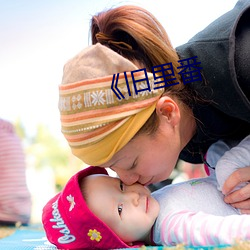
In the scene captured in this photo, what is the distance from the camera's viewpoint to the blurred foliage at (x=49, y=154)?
3293 mm

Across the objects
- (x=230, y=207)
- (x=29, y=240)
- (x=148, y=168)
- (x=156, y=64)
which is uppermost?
(x=156, y=64)

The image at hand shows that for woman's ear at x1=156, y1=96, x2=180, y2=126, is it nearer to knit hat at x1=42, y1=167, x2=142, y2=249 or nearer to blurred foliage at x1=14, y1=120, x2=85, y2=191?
knit hat at x1=42, y1=167, x2=142, y2=249

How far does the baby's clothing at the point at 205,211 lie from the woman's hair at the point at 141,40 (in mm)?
176

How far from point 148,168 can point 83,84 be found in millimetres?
256

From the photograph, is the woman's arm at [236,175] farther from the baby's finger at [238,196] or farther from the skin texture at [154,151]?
the skin texture at [154,151]

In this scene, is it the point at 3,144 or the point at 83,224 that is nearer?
the point at 83,224

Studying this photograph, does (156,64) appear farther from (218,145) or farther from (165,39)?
(218,145)

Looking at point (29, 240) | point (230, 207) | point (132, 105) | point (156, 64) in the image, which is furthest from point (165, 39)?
point (29, 240)

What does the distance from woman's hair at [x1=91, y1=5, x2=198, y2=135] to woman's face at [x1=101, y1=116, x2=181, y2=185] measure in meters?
0.03

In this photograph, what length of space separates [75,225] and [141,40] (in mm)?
443

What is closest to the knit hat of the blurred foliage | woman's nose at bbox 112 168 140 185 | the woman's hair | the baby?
the baby

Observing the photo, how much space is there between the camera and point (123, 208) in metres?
1.08

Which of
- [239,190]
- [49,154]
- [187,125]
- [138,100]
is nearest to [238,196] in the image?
[239,190]

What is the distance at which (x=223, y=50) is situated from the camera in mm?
1068
